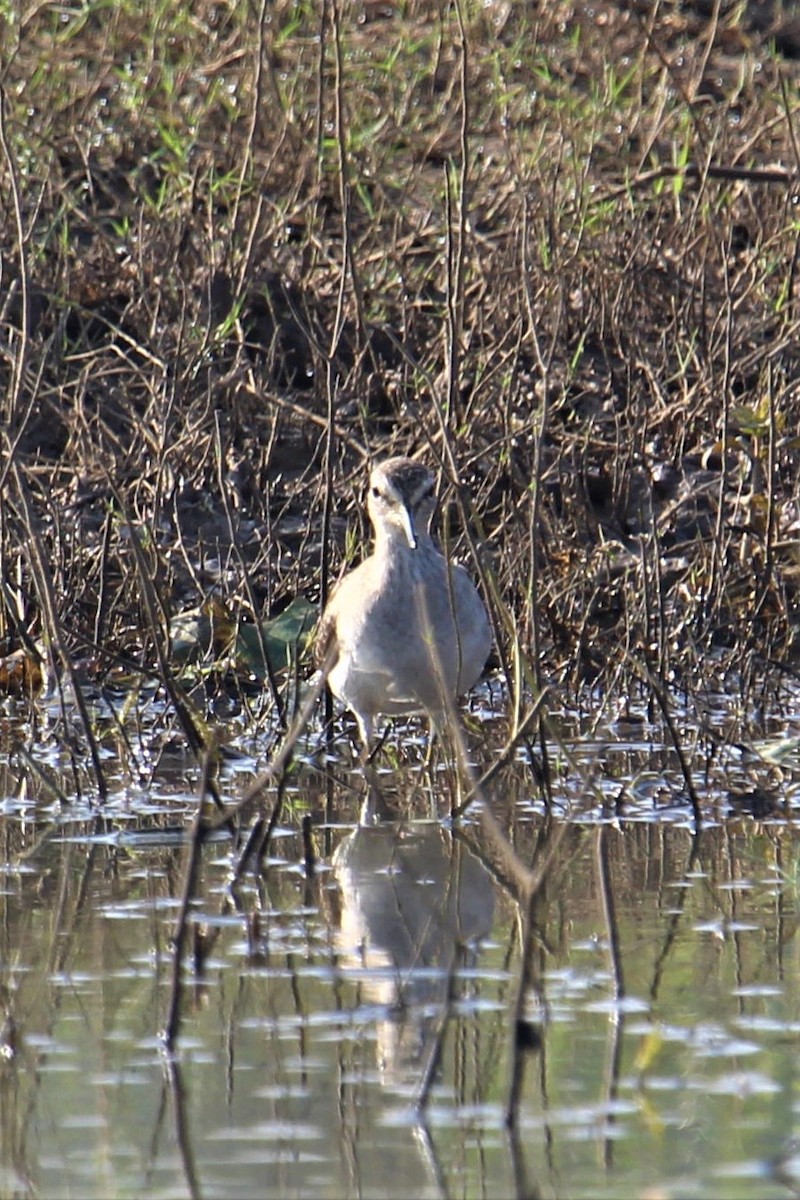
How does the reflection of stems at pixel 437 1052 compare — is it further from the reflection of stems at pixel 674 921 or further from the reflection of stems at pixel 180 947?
the reflection of stems at pixel 674 921

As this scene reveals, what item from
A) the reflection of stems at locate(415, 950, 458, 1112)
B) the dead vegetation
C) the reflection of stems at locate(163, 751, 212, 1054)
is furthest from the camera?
the dead vegetation

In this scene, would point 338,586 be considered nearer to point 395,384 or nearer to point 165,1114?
point 395,384

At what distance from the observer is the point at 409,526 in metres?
6.09

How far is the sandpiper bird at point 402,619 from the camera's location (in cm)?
607

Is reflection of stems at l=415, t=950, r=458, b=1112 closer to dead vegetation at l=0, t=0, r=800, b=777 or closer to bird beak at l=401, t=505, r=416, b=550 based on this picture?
dead vegetation at l=0, t=0, r=800, b=777

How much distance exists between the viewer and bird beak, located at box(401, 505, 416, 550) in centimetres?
606

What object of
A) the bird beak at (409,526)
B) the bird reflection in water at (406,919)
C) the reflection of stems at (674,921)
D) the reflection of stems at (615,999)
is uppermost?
the bird beak at (409,526)

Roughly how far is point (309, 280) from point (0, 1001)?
489cm

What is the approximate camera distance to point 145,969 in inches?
180

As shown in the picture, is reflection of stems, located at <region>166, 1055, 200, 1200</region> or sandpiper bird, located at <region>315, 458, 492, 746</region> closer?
reflection of stems, located at <region>166, 1055, 200, 1200</region>

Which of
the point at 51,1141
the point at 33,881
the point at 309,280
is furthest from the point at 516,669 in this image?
the point at 309,280

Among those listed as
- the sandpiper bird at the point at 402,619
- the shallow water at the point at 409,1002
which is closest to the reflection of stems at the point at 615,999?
the shallow water at the point at 409,1002

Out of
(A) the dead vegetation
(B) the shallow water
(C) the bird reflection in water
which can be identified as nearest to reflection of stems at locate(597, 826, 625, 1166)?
(B) the shallow water

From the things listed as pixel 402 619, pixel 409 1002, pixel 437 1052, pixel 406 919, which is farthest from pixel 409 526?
pixel 437 1052
